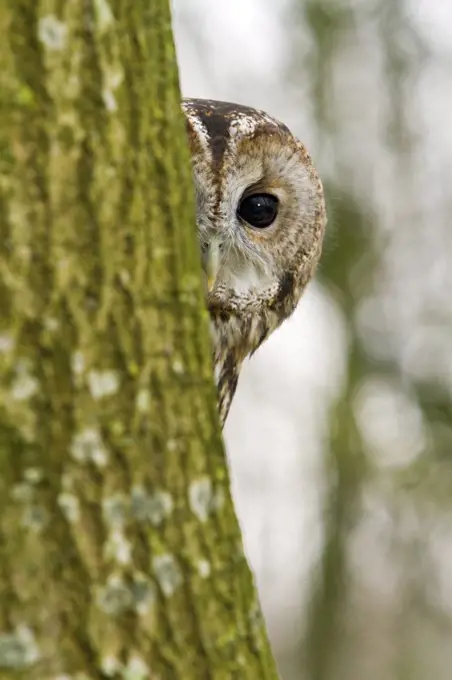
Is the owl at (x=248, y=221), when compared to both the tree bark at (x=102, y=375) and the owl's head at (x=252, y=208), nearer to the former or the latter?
the owl's head at (x=252, y=208)

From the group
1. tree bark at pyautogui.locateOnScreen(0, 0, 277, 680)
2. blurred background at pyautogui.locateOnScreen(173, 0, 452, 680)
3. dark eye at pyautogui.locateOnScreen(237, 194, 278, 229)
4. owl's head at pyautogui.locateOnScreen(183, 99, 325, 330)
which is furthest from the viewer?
blurred background at pyautogui.locateOnScreen(173, 0, 452, 680)

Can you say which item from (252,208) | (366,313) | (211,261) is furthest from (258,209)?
(366,313)

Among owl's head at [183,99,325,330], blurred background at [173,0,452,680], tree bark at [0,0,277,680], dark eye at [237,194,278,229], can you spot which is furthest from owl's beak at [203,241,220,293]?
blurred background at [173,0,452,680]

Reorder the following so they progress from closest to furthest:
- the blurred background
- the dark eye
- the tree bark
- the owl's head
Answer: the tree bark < the owl's head < the dark eye < the blurred background

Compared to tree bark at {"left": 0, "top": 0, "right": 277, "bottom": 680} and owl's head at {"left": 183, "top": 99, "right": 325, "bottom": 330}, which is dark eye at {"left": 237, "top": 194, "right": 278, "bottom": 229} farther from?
tree bark at {"left": 0, "top": 0, "right": 277, "bottom": 680}

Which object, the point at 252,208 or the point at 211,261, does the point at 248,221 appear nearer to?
the point at 252,208

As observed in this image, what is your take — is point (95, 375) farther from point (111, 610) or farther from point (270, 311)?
point (270, 311)
